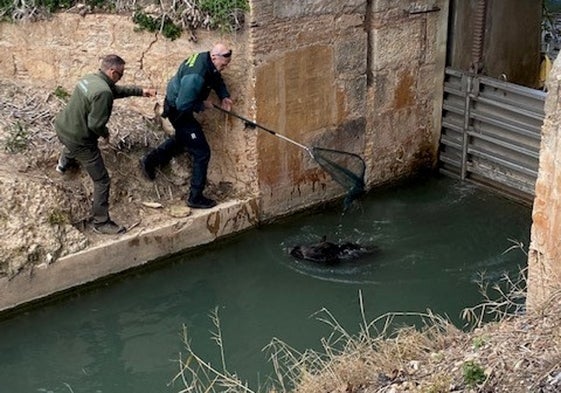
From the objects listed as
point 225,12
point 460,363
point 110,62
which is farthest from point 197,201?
point 460,363

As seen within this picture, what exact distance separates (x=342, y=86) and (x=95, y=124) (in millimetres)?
2921

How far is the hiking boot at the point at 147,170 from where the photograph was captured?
9.57 m

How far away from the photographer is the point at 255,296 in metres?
8.73

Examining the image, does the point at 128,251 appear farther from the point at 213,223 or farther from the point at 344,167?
the point at 344,167

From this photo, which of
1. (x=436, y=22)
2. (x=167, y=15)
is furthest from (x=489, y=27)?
(x=167, y=15)

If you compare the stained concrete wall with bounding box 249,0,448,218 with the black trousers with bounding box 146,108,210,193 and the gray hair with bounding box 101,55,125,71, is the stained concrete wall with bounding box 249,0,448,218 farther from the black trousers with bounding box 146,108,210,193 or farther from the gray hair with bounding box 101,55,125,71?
the gray hair with bounding box 101,55,125,71

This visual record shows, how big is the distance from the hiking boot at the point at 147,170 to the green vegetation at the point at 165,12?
1312 mm

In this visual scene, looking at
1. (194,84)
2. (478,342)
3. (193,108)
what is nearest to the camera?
(478,342)

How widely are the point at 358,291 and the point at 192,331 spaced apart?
160cm

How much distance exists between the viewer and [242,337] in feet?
26.5

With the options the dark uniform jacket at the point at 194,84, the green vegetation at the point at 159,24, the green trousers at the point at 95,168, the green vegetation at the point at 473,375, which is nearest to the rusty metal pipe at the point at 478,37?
the dark uniform jacket at the point at 194,84

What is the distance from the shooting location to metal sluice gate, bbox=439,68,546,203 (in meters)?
10.2

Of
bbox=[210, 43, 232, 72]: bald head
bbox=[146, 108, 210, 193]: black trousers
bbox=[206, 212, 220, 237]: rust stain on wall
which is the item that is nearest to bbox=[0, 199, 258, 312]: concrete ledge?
bbox=[206, 212, 220, 237]: rust stain on wall

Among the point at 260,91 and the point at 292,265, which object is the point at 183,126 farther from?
the point at 292,265
